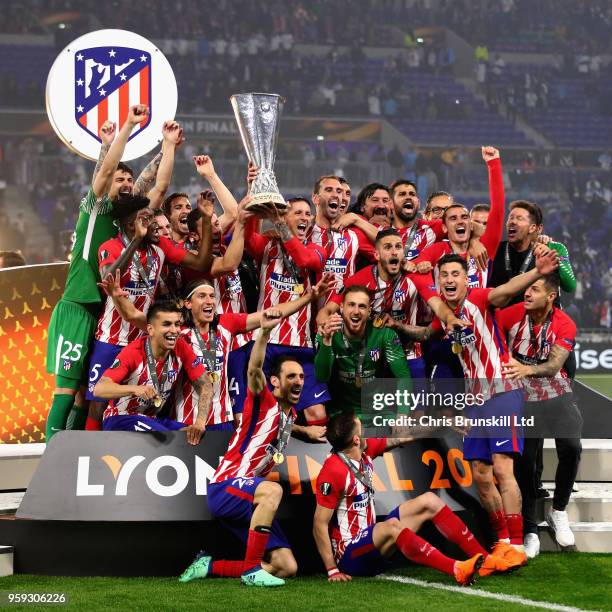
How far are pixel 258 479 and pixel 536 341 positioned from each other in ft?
5.64

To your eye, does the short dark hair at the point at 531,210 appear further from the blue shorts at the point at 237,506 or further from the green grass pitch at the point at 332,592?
the blue shorts at the point at 237,506

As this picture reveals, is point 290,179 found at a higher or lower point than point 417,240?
higher

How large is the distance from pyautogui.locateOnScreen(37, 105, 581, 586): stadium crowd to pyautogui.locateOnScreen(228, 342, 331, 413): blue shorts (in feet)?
0.04

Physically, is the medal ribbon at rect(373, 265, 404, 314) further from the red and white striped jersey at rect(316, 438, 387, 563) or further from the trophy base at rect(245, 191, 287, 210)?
the red and white striped jersey at rect(316, 438, 387, 563)

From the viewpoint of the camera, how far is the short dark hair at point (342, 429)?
553 centimetres

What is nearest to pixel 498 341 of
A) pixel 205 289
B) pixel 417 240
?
pixel 417 240

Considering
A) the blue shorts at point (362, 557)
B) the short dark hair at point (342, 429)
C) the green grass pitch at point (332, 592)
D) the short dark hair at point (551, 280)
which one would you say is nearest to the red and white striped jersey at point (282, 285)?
the short dark hair at point (342, 429)

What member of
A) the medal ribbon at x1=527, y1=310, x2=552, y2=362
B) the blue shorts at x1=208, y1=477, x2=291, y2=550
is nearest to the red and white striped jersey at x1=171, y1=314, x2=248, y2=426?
the blue shorts at x1=208, y1=477, x2=291, y2=550

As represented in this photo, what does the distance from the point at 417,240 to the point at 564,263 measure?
1.03 m

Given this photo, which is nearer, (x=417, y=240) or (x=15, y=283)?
(x=417, y=240)

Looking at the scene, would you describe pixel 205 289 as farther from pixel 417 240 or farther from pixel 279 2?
pixel 279 2

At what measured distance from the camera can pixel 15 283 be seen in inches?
303

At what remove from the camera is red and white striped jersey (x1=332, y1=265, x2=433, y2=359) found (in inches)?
252

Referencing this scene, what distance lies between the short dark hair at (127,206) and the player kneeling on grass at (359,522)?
1620mm
